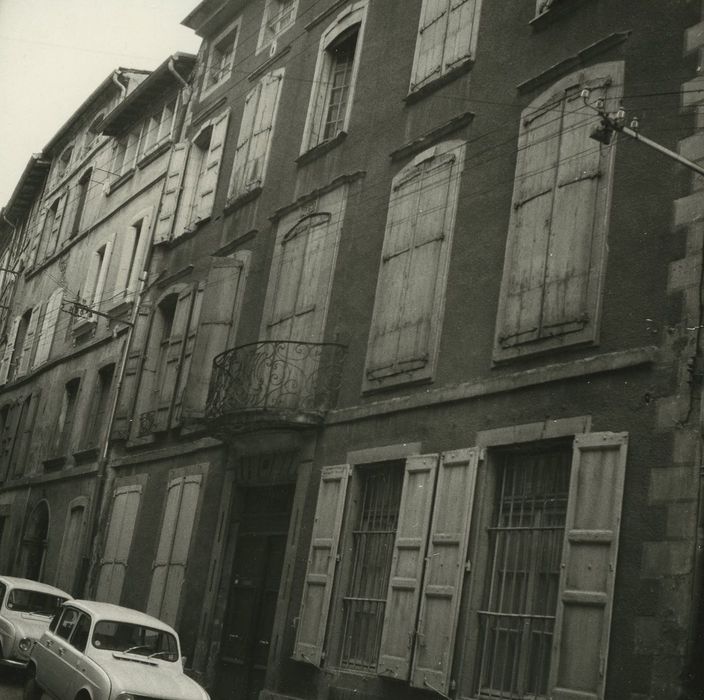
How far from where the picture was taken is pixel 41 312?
1051 inches

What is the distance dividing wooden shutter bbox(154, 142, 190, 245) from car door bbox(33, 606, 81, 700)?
9.33 meters

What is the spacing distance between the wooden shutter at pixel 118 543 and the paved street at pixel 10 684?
2878 mm

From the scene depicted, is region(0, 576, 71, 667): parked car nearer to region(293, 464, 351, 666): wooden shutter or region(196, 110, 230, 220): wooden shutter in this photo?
region(293, 464, 351, 666): wooden shutter

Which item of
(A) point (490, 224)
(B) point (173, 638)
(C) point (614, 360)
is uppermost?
(A) point (490, 224)

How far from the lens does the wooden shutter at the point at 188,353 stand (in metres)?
16.9

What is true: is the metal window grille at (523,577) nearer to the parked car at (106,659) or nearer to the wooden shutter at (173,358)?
the parked car at (106,659)

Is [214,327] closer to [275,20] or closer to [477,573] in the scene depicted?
[275,20]

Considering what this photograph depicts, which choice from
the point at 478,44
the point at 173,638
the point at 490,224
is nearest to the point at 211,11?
the point at 478,44

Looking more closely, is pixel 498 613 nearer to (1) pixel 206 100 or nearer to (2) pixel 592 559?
(2) pixel 592 559

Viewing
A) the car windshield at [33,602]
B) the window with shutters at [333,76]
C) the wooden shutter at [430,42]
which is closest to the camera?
the wooden shutter at [430,42]

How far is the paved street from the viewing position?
13.0m

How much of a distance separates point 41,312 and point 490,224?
17942 millimetres

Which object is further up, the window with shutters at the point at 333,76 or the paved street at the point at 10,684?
the window with shutters at the point at 333,76

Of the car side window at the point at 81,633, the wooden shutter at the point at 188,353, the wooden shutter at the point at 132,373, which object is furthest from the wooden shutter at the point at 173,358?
the car side window at the point at 81,633
